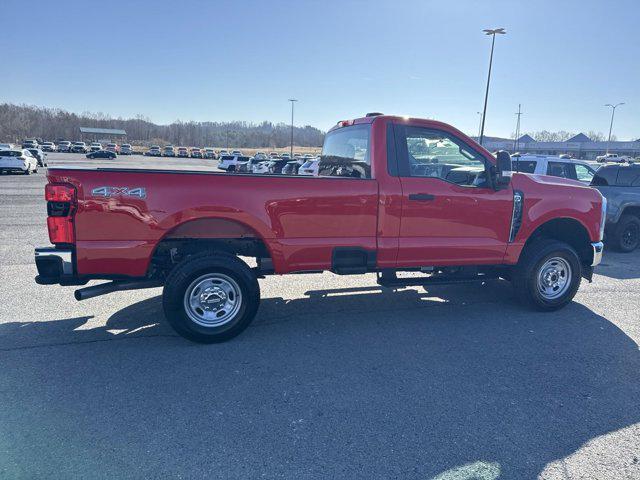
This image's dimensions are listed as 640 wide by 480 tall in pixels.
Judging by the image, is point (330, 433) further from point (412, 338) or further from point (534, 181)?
point (534, 181)

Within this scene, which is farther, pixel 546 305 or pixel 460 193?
pixel 546 305

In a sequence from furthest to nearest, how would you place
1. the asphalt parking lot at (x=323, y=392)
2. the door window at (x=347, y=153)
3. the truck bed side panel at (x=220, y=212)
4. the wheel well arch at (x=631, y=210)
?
the wheel well arch at (x=631, y=210) < the door window at (x=347, y=153) < the truck bed side panel at (x=220, y=212) < the asphalt parking lot at (x=323, y=392)

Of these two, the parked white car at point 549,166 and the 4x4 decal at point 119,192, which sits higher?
the parked white car at point 549,166

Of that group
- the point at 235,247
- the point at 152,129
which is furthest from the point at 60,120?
the point at 235,247

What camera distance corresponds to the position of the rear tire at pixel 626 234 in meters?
9.62

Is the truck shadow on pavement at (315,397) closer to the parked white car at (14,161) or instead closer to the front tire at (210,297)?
the front tire at (210,297)

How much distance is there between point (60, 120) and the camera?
14112 centimetres

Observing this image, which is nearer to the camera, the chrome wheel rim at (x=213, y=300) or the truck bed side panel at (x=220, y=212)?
the truck bed side panel at (x=220, y=212)

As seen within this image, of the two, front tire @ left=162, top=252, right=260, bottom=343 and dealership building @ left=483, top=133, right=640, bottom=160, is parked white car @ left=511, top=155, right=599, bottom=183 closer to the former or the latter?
front tire @ left=162, top=252, right=260, bottom=343

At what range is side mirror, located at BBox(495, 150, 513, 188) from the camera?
15.5 ft

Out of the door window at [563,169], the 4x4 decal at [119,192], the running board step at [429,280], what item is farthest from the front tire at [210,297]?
the door window at [563,169]

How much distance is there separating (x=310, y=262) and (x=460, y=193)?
185 cm

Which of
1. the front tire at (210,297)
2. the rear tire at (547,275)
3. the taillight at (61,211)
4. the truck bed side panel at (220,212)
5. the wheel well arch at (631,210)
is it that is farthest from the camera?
the wheel well arch at (631,210)

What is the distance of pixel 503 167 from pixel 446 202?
2.32ft
